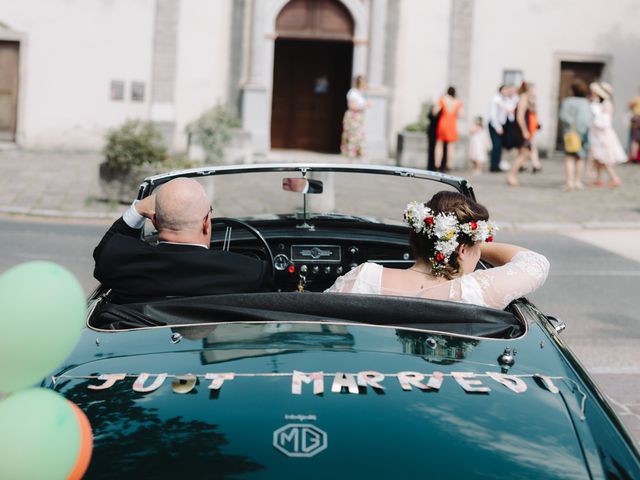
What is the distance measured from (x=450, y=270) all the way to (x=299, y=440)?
4.98 feet

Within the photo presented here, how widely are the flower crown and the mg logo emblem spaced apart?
1.42m

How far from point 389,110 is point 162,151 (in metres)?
10.7

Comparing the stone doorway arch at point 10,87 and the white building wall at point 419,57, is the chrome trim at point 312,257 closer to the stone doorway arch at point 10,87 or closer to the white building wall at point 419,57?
the white building wall at point 419,57

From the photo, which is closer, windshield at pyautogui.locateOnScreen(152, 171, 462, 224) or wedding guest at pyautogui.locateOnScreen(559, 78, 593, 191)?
windshield at pyautogui.locateOnScreen(152, 171, 462, 224)

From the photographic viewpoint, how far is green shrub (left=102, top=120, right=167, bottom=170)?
16188 mm

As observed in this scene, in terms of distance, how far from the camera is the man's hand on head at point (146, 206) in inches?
183

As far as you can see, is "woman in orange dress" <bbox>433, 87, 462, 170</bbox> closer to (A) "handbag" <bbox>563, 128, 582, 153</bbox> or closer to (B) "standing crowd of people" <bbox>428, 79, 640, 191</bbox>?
(B) "standing crowd of people" <bbox>428, 79, 640, 191</bbox>

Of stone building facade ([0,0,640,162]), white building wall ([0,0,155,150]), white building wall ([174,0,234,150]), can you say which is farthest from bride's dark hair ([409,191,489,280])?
white building wall ([174,0,234,150])

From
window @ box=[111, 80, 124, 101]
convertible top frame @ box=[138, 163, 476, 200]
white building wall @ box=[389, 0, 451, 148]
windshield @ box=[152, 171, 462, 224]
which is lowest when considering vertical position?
windshield @ box=[152, 171, 462, 224]

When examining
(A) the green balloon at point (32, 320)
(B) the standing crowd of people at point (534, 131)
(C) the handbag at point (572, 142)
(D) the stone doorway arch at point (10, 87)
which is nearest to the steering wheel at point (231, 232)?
(A) the green balloon at point (32, 320)

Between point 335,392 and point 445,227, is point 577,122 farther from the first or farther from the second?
point 335,392

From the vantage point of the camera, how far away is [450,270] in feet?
13.5

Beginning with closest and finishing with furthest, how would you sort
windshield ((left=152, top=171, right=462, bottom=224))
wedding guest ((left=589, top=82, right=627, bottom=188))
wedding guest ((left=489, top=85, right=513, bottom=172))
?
windshield ((left=152, top=171, right=462, bottom=224))
wedding guest ((left=589, top=82, right=627, bottom=188))
wedding guest ((left=489, top=85, right=513, bottom=172))

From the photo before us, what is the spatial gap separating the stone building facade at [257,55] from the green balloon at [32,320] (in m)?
23.0
